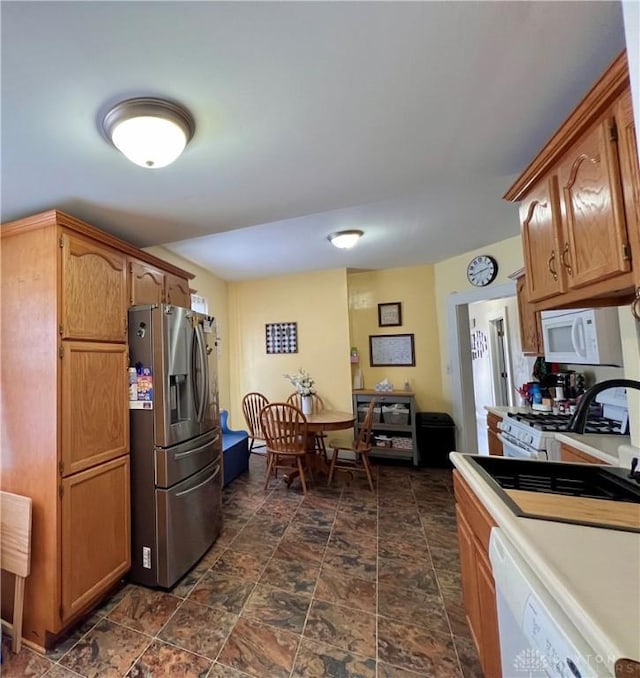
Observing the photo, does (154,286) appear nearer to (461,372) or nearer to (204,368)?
(204,368)

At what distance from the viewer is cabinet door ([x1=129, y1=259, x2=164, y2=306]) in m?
2.07

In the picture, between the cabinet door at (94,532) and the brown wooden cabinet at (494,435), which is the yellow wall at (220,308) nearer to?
the cabinet door at (94,532)

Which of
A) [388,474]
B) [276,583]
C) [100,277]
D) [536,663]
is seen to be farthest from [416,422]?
[100,277]

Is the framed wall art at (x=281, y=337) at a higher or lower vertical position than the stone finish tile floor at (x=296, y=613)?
higher

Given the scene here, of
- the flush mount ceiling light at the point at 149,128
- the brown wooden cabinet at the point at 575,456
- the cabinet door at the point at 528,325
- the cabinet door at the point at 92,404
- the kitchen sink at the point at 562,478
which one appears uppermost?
the flush mount ceiling light at the point at 149,128

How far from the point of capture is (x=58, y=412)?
61.3 inches

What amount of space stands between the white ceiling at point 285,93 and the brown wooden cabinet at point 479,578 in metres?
1.56

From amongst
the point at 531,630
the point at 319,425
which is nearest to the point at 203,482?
the point at 319,425

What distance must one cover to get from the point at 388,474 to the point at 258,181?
11.1 feet

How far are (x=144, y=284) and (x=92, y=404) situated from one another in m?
0.88

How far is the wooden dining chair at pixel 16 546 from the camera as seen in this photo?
151 centimetres

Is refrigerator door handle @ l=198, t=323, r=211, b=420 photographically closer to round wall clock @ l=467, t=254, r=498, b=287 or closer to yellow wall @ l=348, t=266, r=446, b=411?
yellow wall @ l=348, t=266, r=446, b=411

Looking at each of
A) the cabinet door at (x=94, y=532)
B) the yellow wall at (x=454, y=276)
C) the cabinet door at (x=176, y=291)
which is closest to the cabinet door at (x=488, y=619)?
the cabinet door at (x=94, y=532)

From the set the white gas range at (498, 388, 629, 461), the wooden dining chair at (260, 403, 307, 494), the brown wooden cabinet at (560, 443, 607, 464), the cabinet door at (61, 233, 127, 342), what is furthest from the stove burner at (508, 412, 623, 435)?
the cabinet door at (61, 233, 127, 342)
